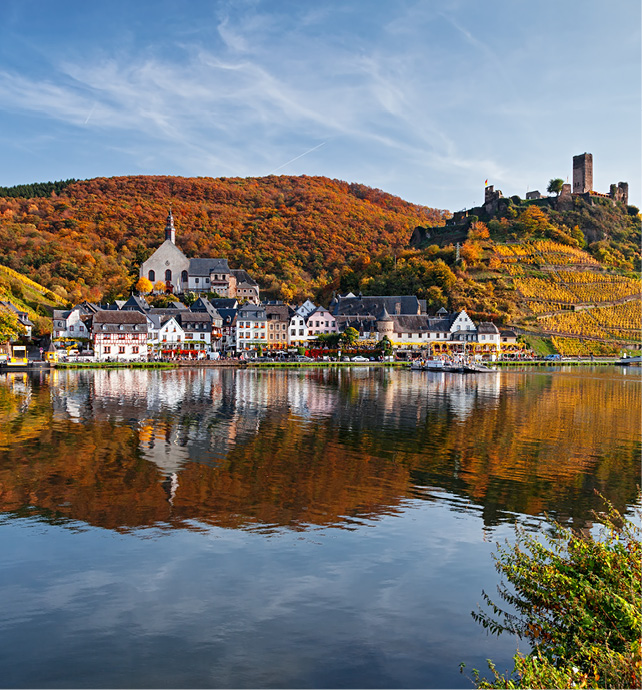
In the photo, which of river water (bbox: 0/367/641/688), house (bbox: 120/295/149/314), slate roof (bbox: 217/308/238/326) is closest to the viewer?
river water (bbox: 0/367/641/688)

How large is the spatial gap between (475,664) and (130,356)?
85.8 metres

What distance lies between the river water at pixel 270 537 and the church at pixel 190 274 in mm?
89916

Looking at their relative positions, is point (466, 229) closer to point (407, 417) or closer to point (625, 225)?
point (625, 225)

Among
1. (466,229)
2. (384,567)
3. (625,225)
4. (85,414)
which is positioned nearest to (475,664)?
(384,567)

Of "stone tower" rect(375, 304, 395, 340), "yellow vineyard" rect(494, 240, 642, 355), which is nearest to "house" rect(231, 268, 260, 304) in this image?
"stone tower" rect(375, 304, 395, 340)

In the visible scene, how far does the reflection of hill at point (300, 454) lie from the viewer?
16.9 metres

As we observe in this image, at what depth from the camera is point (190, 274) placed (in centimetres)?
12200

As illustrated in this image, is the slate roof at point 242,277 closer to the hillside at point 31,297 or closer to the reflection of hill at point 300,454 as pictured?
the hillside at point 31,297

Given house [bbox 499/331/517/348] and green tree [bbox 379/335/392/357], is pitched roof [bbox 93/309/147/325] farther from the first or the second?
house [bbox 499/331/517/348]

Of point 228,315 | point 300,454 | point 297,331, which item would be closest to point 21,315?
point 228,315

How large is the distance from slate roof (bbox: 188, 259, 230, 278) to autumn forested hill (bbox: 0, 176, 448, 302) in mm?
12703

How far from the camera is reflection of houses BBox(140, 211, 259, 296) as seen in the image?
398 feet

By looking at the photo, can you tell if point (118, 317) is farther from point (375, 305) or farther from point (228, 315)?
point (375, 305)

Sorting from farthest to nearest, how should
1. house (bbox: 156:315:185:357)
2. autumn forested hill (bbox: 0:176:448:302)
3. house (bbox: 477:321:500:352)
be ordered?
autumn forested hill (bbox: 0:176:448:302) → house (bbox: 477:321:500:352) → house (bbox: 156:315:185:357)
